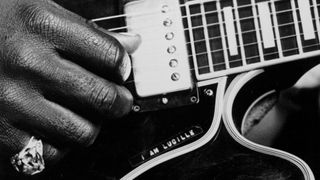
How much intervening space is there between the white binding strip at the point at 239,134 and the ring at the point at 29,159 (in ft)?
1.22

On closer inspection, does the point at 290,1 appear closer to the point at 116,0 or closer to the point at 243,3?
the point at 243,3

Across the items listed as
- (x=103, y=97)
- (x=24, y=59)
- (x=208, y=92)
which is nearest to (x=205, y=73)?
(x=208, y=92)

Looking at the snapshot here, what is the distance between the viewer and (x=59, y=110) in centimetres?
68

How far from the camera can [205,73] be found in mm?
827

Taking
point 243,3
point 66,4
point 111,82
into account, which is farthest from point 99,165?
point 243,3

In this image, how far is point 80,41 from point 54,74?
0.23ft

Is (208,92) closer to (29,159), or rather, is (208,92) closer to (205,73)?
(205,73)

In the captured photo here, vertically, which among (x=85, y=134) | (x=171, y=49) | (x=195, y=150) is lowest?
(x=195, y=150)

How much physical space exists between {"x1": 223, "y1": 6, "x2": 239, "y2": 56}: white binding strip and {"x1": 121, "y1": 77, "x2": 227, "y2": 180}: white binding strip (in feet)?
0.20

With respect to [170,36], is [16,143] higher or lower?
lower

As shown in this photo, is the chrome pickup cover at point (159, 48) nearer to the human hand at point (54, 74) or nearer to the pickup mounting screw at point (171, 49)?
the pickup mounting screw at point (171, 49)

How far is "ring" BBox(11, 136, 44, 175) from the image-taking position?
2.22 feet

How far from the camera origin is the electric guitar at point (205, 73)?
32.5 inches

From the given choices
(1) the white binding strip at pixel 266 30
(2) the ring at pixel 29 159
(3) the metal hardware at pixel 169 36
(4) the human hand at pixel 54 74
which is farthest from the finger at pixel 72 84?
(1) the white binding strip at pixel 266 30
